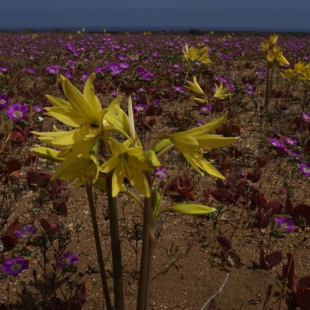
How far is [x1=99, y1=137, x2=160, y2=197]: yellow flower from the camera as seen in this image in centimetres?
132

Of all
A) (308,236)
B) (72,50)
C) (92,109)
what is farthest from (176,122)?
(72,50)

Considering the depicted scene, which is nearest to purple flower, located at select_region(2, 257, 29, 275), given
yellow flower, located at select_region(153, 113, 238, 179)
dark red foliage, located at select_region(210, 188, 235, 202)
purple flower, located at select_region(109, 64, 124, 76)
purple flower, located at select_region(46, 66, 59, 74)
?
yellow flower, located at select_region(153, 113, 238, 179)

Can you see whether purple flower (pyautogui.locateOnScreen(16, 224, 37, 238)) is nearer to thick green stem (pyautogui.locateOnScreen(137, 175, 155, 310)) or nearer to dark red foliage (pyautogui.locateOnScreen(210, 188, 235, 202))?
thick green stem (pyautogui.locateOnScreen(137, 175, 155, 310))

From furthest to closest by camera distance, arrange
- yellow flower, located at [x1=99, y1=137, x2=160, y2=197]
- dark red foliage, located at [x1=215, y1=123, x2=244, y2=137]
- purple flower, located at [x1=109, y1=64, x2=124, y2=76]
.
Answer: purple flower, located at [x1=109, y1=64, x2=124, y2=76], dark red foliage, located at [x1=215, y1=123, x2=244, y2=137], yellow flower, located at [x1=99, y1=137, x2=160, y2=197]

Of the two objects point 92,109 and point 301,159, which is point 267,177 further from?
point 92,109

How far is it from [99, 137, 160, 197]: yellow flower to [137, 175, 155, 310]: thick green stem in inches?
3.5

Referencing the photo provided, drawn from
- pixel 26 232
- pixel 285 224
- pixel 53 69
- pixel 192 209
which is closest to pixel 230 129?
pixel 285 224

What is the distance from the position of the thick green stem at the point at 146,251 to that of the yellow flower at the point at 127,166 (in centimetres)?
9

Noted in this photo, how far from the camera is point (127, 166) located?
4.53 ft

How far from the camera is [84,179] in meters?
1.39

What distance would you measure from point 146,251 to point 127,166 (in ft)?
1.25

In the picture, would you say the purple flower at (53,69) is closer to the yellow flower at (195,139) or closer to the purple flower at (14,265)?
the purple flower at (14,265)

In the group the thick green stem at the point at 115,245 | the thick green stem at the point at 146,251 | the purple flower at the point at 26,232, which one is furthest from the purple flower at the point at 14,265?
the thick green stem at the point at 146,251

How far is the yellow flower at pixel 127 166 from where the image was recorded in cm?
132
